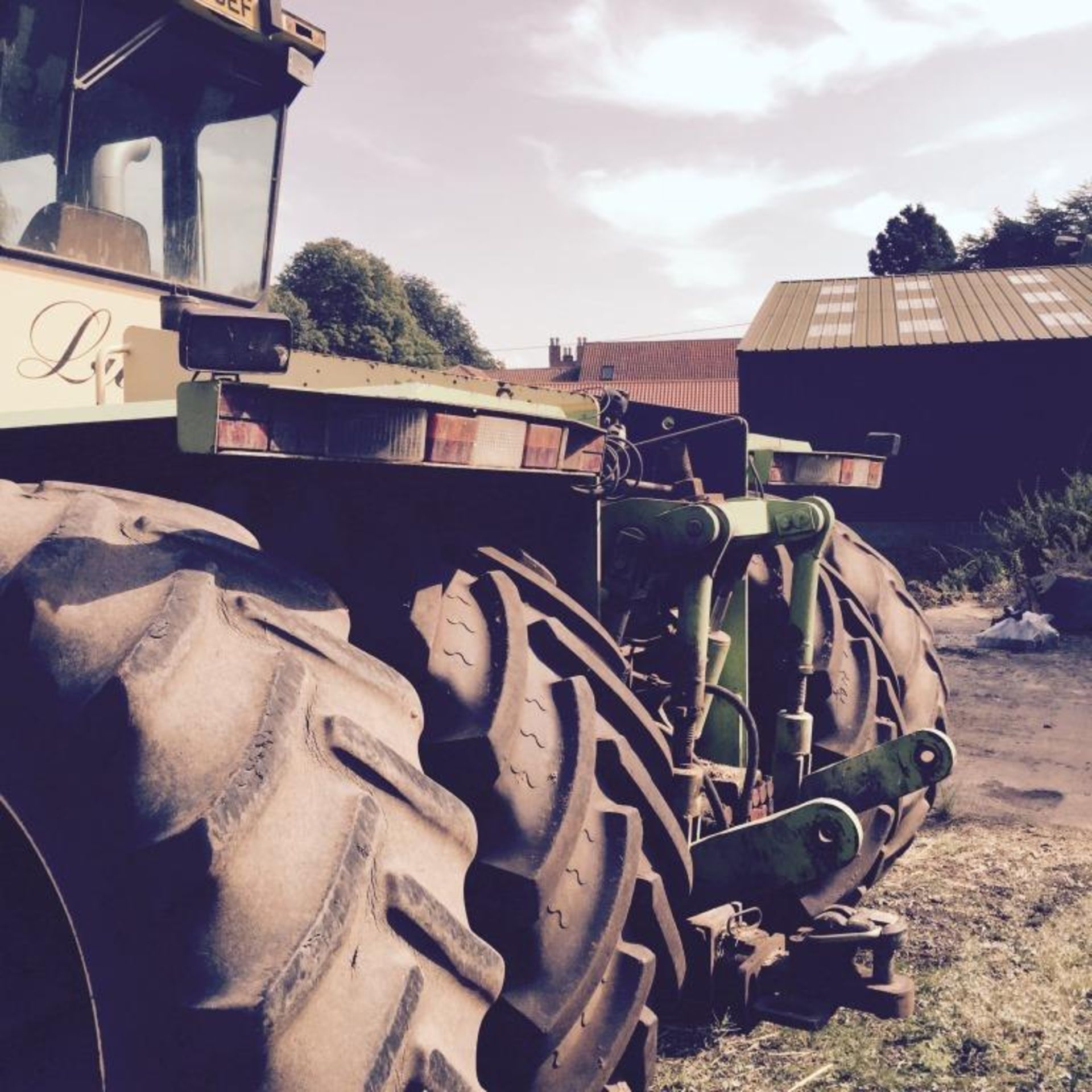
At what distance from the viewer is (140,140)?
3166 mm

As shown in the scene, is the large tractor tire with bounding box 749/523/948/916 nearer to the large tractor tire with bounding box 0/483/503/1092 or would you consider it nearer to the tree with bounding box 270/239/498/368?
the large tractor tire with bounding box 0/483/503/1092

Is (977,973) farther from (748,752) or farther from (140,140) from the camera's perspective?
(140,140)

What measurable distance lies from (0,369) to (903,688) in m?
2.85

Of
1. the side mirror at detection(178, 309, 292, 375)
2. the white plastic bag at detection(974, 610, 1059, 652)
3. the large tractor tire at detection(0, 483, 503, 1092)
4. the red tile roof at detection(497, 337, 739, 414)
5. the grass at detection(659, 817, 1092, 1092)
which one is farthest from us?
the red tile roof at detection(497, 337, 739, 414)

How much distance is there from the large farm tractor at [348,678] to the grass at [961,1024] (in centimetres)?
20

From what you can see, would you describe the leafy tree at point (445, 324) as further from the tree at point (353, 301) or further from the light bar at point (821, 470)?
the light bar at point (821, 470)

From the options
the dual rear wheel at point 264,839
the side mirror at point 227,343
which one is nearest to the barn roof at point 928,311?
the dual rear wheel at point 264,839

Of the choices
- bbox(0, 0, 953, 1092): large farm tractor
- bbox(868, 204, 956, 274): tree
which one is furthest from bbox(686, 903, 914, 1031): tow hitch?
bbox(868, 204, 956, 274): tree

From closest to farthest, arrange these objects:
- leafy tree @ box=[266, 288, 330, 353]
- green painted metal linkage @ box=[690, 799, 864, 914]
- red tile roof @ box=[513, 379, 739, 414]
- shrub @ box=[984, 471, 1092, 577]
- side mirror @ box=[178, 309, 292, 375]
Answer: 1. side mirror @ box=[178, 309, 292, 375]
2. green painted metal linkage @ box=[690, 799, 864, 914]
3. shrub @ box=[984, 471, 1092, 577]
4. leafy tree @ box=[266, 288, 330, 353]
5. red tile roof @ box=[513, 379, 739, 414]

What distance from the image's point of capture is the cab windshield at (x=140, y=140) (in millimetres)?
2807

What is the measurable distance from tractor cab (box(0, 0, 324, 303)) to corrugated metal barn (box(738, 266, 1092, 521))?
16680 millimetres

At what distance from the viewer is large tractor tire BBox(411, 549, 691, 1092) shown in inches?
74.0

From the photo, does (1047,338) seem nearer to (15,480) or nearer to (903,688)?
(903,688)

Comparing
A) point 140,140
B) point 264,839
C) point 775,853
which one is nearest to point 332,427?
point 264,839
